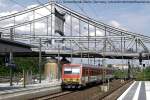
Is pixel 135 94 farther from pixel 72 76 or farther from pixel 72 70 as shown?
pixel 72 70

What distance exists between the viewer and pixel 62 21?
15125cm

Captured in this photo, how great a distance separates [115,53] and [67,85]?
255 feet

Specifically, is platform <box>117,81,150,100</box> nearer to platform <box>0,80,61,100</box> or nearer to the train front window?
the train front window

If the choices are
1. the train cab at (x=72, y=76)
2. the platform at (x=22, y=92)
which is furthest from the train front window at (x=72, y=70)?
the platform at (x=22, y=92)

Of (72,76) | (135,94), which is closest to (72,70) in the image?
(72,76)

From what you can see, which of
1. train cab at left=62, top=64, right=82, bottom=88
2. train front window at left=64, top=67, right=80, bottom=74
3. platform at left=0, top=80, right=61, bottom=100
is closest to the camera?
platform at left=0, top=80, right=61, bottom=100

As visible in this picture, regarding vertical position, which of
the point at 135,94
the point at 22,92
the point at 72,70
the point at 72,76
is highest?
the point at 72,70

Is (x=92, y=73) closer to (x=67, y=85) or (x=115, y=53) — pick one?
Answer: (x=67, y=85)

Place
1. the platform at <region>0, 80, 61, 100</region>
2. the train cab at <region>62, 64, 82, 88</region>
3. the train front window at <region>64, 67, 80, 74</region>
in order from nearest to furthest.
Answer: the platform at <region>0, 80, 61, 100</region> < the train cab at <region>62, 64, 82, 88</region> < the train front window at <region>64, 67, 80, 74</region>

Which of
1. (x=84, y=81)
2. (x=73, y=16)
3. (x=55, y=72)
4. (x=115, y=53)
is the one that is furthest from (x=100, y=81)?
(x=73, y=16)

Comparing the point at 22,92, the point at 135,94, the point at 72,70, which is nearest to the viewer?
the point at 22,92

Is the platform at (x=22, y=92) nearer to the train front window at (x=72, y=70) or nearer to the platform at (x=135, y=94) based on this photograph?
the train front window at (x=72, y=70)

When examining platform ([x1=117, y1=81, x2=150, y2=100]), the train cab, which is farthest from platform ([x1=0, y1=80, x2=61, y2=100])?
platform ([x1=117, y1=81, x2=150, y2=100])

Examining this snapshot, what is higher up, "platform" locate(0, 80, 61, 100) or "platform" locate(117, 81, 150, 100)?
"platform" locate(0, 80, 61, 100)
